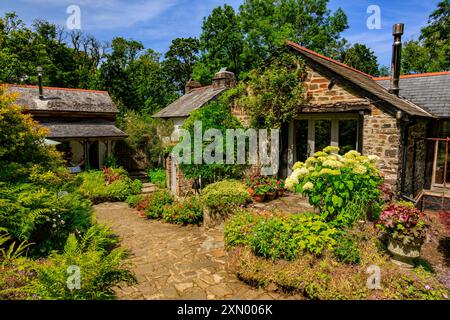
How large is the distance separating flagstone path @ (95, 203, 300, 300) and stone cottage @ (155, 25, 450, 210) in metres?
3.62

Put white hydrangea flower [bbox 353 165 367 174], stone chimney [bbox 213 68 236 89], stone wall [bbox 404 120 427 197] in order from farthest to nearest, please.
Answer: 1. stone chimney [bbox 213 68 236 89]
2. stone wall [bbox 404 120 427 197]
3. white hydrangea flower [bbox 353 165 367 174]

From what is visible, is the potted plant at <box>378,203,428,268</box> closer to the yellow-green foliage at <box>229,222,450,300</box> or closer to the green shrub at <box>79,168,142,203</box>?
the yellow-green foliage at <box>229,222,450,300</box>

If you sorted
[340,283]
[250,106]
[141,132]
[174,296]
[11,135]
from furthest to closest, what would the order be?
[141,132], [250,106], [11,135], [174,296], [340,283]

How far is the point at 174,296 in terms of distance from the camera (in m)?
4.75

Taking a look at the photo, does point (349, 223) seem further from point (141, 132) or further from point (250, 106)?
point (141, 132)

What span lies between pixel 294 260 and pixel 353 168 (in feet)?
6.83

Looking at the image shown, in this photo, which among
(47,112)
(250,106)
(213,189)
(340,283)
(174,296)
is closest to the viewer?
(340,283)

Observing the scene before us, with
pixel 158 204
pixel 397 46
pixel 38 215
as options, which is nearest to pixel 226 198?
pixel 158 204

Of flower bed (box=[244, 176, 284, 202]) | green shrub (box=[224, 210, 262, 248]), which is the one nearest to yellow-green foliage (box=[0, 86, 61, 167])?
green shrub (box=[224, 210, 262, 248])

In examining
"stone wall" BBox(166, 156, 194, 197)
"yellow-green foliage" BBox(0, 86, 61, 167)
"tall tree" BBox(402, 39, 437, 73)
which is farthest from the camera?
"tall tree" BBox(402, 39, 437, 73)

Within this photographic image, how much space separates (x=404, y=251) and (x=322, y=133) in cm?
530

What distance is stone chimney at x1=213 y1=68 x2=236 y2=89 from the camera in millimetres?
20297

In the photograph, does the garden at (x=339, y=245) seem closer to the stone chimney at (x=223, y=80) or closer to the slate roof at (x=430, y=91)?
the slate roof at (x=430, y=91)
